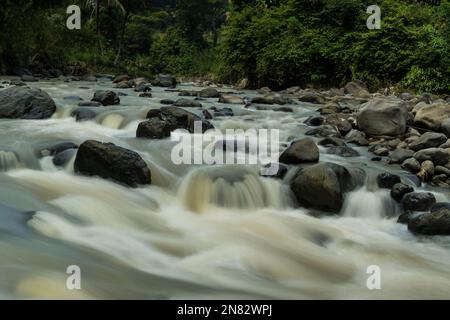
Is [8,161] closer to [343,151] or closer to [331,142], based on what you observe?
[343,151]

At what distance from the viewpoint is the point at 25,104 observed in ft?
30.8

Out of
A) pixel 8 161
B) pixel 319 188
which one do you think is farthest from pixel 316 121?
pixel 8 161

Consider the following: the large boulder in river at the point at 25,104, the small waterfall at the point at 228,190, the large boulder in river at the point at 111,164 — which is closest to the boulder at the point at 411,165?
the small waterfall at the point at 228,190

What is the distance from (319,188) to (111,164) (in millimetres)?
2533

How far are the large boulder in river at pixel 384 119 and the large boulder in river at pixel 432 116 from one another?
0.95ft

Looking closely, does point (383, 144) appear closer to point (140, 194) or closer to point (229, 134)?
point (229, 134)

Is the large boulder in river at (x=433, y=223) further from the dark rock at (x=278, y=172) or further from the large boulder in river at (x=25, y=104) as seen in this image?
the large boulder in river at (x=25, y=104)

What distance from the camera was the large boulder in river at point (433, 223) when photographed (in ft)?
16.9

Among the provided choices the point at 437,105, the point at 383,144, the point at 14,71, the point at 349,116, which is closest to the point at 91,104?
the point at 349,116

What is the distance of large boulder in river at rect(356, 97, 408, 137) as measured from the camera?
8641mm

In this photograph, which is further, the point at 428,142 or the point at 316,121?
the point at 316,121

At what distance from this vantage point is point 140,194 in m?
5.90

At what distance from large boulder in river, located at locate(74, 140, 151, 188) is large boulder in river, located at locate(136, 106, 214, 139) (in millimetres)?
1971
